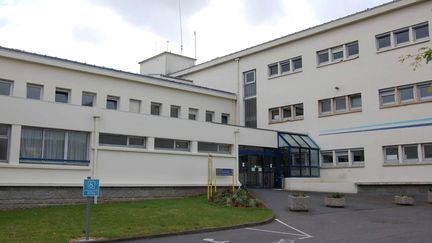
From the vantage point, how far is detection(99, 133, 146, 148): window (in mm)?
21672

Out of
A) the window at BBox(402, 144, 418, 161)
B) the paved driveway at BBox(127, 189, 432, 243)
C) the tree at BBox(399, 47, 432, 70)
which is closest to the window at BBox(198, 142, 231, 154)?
the paved driveway at BBox(127, 189, 432, 243)

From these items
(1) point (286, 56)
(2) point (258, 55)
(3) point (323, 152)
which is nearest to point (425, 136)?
(3) point (323, 152)

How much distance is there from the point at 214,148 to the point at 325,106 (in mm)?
9177

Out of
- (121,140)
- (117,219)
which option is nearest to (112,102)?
(121,140)

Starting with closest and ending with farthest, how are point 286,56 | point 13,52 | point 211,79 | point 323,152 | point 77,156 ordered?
1. point 77,156
2. point 13,52
3. point 323,152
4. point 286,56
5. point 211,79

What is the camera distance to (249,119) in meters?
36.0

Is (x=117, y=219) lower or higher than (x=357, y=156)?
lower

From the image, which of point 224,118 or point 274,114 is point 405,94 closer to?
point 274,114

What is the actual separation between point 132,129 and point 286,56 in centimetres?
1513

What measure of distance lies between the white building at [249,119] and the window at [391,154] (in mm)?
59

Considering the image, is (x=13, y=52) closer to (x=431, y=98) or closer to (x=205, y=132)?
(x=205, y=132)

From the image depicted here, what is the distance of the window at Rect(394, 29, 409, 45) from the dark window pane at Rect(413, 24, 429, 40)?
507 millimetres

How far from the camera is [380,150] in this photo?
27.9 m

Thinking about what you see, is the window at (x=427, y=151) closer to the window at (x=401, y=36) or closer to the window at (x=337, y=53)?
the window at (x=401, y=36)
